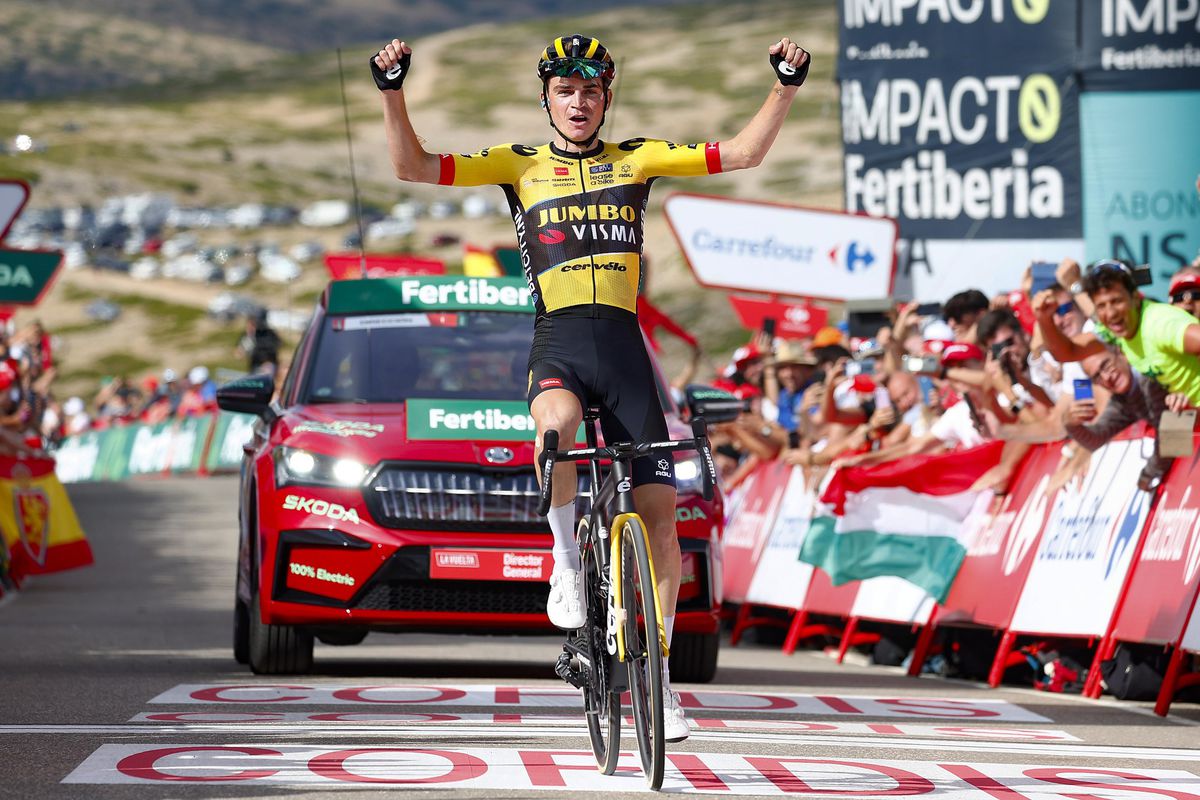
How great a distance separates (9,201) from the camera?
18.1 metres

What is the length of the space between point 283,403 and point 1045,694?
405cm

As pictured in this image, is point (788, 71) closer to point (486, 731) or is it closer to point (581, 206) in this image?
point (581, 206)

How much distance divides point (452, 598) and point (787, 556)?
18.3ft

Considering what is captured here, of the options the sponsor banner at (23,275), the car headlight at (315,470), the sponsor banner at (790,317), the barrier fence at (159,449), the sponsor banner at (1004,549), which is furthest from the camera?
the barrier fence at (159,449)

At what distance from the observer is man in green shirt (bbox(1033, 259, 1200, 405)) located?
1011cm

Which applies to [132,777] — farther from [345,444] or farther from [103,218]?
[103,218]

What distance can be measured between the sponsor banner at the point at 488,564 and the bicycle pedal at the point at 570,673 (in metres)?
2.75

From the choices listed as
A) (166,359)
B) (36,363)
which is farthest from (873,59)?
(166,359)

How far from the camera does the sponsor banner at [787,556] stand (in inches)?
603

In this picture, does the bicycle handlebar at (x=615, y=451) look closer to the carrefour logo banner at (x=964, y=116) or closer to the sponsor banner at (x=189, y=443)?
the carrefour logo banner at (x=964, y=116)

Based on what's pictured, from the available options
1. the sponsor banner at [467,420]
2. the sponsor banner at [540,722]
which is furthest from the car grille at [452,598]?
the sponsor banner at [540,722]

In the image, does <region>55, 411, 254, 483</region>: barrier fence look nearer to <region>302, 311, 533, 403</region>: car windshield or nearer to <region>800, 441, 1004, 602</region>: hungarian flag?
<region>800, 441, 1004, 602</region>: hungarian flag

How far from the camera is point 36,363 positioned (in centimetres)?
2695

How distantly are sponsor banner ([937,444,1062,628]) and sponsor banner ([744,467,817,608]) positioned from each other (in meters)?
2.41
